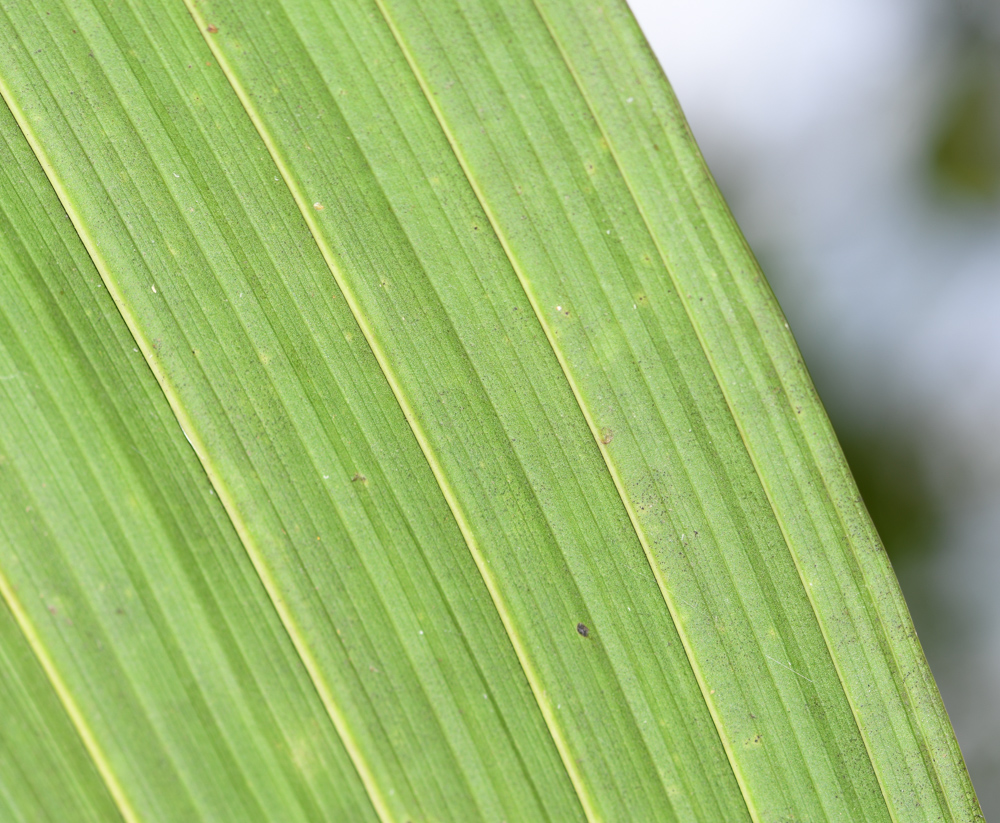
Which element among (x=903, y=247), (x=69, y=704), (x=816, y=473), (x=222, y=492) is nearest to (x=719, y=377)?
(x=816, y=473)

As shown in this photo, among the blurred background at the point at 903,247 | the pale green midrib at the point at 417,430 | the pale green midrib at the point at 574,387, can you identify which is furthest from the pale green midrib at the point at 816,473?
the blurred background at the point at 903,247

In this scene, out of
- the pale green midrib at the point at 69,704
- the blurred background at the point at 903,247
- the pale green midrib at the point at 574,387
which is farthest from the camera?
the blurred background at the point at 903,247

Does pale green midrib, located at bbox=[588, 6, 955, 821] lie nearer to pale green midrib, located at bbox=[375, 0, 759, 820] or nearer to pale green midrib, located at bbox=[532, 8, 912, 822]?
pale green midrib, located at bbox=[532, 8, 912, 822]

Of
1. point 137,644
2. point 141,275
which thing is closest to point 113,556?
point 137,644

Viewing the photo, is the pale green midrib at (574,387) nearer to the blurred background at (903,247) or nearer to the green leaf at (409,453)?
the green leaf at (409,453)

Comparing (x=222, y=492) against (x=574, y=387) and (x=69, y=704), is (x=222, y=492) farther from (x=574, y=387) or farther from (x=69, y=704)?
(x=574, y=387)

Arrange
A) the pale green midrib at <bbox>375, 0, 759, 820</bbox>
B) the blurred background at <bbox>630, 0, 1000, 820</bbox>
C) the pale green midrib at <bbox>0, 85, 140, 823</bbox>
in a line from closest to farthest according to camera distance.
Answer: the pale green midrib at <bbox>0, 85, 140, 823</bbox> < the pale green midrib at <bbox>375, 0, 759, 820</bbox> < the blurred background at <bbox>630, 0, 1000, 820</bbox>

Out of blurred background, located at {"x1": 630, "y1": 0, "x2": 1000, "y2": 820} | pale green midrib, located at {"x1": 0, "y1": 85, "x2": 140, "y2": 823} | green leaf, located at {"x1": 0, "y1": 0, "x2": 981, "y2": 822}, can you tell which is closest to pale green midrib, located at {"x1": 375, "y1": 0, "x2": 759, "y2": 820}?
green leaf, located at {"x1": 0, "y1": 0, "x2": 981, "y2": 822}
